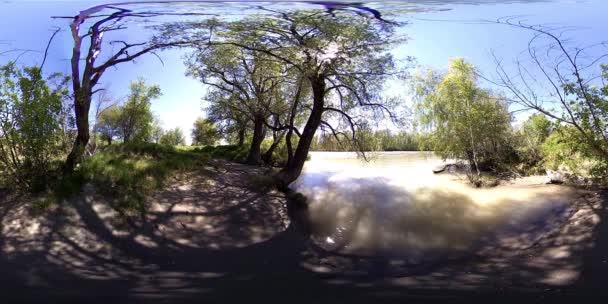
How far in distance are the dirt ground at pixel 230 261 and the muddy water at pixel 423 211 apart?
4.0 inches

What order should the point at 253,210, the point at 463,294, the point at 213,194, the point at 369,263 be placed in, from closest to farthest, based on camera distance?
the point at 463,294 → the point at 369,263 → the point at 213,194 → the point at 253,210

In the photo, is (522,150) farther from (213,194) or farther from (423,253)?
(213,194)

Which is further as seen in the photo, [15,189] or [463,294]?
[15,189]

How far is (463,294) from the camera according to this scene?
121 centimetres

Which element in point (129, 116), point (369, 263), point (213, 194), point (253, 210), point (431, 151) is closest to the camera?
point (369, 263)

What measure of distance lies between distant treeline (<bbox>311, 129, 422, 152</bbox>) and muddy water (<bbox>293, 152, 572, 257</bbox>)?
117 mm

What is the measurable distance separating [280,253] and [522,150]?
2140mm

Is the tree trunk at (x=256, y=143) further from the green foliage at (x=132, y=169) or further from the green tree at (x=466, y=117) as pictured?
the green tree at (x=466, y=117)

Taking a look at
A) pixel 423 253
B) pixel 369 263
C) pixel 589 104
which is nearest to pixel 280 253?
pixel 369 263

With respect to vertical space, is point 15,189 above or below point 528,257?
above

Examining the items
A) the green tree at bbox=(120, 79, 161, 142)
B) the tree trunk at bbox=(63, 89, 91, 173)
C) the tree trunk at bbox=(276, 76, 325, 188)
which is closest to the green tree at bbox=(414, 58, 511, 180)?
the tree trunk at bbox=(276, 76, 325, 188)

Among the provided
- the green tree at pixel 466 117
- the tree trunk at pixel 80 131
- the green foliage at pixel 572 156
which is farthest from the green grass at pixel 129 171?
the green foliage at pixel 572 156

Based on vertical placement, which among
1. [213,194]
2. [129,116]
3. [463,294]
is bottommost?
[463,294]

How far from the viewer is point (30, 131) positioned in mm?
2463
